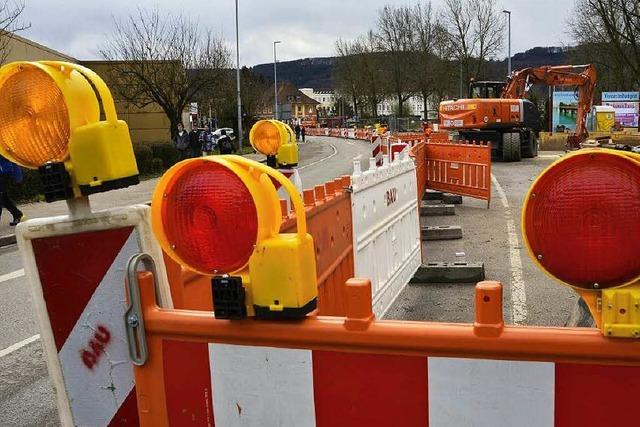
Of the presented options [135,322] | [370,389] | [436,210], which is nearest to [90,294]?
[135,322]

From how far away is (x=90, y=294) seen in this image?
2.02m

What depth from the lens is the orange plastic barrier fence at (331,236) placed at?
375 cm

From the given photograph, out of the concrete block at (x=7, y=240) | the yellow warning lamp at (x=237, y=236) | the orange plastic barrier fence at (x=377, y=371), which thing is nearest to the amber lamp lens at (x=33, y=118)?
the yellow warning lamp at (x=237, y=236)

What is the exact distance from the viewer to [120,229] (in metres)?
1.99

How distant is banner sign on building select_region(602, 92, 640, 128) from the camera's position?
4294 cm

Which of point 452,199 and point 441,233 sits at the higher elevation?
point 441,233

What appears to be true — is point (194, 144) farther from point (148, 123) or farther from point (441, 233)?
point (441, 233)

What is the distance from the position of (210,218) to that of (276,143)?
4138mm

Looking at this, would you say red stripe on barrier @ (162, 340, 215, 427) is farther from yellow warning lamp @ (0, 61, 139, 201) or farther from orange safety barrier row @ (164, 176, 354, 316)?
orange safety barrier row @ (164, 176, 354, 316)

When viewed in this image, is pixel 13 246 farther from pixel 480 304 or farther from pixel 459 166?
pixel 480 304

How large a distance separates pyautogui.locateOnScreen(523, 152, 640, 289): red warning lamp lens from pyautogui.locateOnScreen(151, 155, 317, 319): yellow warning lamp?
582mm

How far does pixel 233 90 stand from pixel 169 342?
46.2m

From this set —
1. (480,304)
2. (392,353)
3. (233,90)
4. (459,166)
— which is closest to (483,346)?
(480,304)

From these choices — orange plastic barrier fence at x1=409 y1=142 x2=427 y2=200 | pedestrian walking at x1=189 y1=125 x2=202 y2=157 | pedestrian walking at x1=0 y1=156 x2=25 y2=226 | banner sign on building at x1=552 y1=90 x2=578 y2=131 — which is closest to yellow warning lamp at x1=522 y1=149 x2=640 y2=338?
orange plastic barrier fence at x1=409 y1=142 x2=427 y2=200
